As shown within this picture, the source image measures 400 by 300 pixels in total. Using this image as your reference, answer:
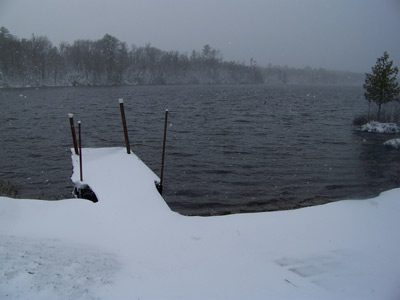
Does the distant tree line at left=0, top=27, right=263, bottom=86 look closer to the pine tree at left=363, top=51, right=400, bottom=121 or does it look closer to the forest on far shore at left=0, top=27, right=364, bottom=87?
the forest on far shore at left=0, top=27, right=364, bottom=87

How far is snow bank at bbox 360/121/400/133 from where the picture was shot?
27703 millimetres

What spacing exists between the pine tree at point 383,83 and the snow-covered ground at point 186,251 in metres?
24.9

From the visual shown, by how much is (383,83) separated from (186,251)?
3058 centimetres

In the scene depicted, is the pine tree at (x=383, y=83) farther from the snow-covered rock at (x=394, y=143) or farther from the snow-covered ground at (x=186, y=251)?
the snow-covered ground at (x=186, y=251)

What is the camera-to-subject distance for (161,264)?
496cm

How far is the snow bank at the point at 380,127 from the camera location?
90.9 feet

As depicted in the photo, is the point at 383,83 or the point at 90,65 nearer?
the point at 383,83

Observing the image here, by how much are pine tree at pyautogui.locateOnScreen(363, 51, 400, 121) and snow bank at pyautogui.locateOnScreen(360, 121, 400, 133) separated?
2415mm

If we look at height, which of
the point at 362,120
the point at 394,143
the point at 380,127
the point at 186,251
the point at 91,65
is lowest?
the point at 186,251

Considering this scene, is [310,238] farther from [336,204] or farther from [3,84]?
[3,84]

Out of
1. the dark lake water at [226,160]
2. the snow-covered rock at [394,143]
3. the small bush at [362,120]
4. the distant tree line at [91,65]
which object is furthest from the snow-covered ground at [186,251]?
the distant tree line at [91,65]

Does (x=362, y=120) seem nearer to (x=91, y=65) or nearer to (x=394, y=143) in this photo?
(x=394, y=143)

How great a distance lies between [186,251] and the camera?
5.44 meters

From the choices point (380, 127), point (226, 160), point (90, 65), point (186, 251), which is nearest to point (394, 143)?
point (380, 127)
